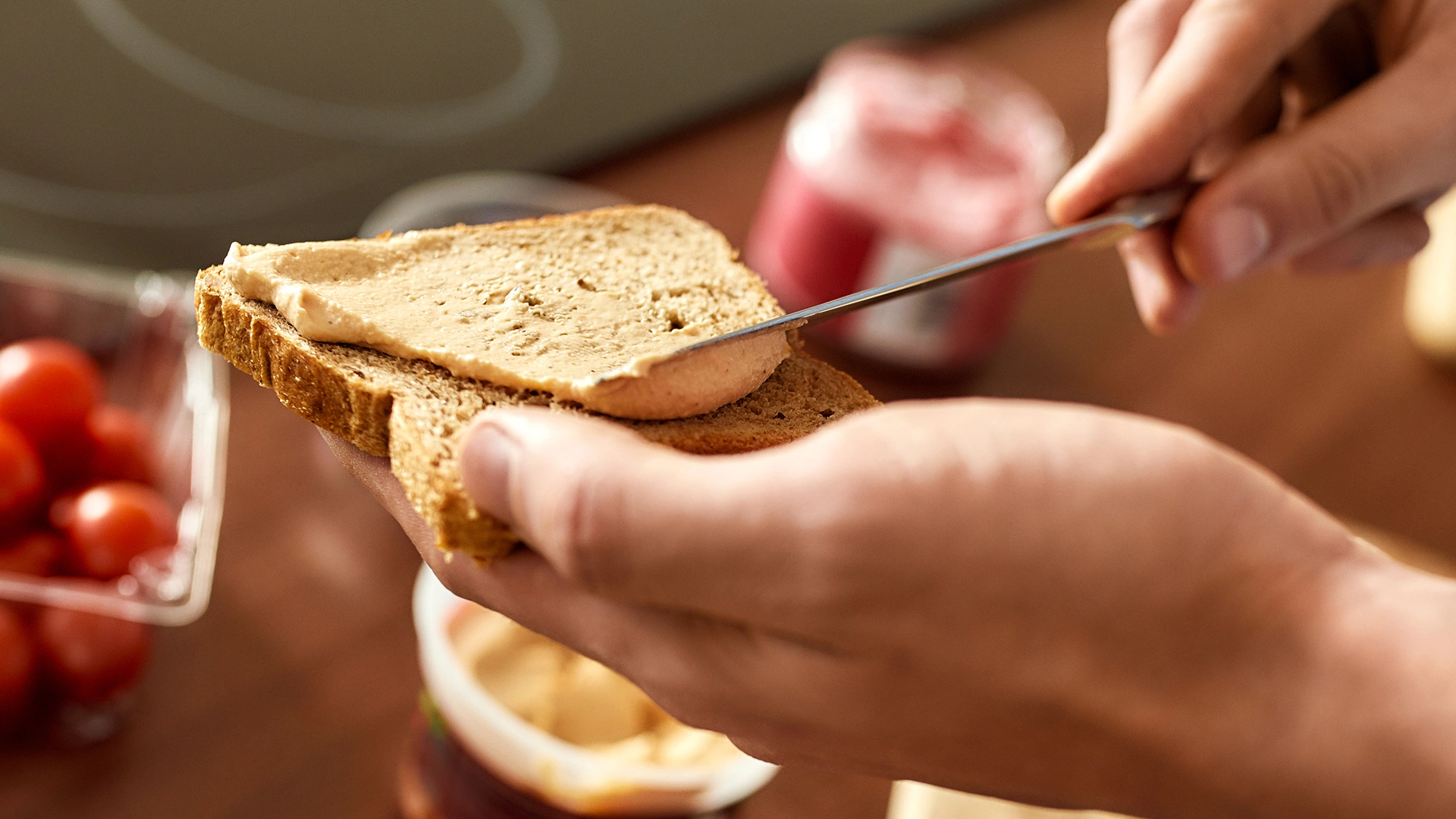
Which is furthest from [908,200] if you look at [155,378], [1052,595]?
[1052,595]

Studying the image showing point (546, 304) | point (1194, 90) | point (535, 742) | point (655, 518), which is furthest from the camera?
point (1194, 90)

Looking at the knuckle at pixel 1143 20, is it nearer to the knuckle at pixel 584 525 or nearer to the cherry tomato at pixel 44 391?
the knuckle at pixel 584 525

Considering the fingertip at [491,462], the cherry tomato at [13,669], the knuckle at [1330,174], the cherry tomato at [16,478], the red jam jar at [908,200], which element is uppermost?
the red jam jar at [908,200]

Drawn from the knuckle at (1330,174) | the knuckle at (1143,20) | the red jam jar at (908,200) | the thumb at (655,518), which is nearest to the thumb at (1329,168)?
the knuckle at (1330,174)

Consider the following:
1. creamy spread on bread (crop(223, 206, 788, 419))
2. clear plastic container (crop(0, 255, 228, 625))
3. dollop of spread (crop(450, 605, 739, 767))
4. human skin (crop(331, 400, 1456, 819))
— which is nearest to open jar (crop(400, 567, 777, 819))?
dollop of spread (crop(450, 605, 739, 767))

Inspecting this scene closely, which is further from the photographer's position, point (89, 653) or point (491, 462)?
point (89, 653)

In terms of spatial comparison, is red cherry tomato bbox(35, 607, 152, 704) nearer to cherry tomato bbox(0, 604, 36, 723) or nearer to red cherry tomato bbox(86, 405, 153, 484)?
cherry tomato bbox(0, 604, 36, 723)

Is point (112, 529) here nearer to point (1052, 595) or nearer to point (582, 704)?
point (582, 704)
